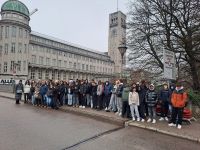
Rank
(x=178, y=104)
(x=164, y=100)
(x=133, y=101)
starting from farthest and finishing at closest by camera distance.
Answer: (x=133, y=101) < (x=164, y=100) < (x=178, y=104)

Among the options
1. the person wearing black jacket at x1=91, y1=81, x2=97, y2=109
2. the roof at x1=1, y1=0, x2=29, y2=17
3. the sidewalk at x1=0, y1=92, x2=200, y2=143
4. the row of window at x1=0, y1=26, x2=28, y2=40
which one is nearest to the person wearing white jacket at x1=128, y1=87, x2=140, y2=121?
the sidewalk at x1=0, y1=92, x2=200, y2=143

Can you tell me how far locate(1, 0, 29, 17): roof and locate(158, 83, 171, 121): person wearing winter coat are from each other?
187 ft

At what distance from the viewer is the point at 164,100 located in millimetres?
10219

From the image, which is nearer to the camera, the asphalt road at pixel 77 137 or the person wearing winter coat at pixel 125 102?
the asphalt road at pixel 77 137

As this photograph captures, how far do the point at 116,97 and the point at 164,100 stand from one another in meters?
2.86

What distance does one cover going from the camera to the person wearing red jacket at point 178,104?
9.13 m

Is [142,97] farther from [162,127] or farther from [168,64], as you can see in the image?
[168,64]

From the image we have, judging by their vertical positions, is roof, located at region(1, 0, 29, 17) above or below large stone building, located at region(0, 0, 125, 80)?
above

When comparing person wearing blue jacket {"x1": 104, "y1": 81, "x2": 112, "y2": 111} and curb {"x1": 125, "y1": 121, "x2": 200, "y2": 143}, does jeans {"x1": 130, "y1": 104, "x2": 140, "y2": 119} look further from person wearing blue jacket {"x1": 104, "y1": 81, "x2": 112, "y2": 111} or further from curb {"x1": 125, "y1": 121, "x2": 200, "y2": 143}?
person wearing blue jacket {"x1": 104, "y1": 81, "x2": 112, "y2": 111}

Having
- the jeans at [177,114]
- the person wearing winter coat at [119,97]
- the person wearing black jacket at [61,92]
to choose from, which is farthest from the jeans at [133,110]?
the person wearing black jacket at [61,92]

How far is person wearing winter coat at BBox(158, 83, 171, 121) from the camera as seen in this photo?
10.1 metres

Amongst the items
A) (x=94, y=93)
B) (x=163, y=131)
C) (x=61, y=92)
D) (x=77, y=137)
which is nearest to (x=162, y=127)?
(x=163, y=131)

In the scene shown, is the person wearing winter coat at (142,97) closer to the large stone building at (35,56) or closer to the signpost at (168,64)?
the signpost at (168,64)

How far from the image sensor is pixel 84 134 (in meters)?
7.84
